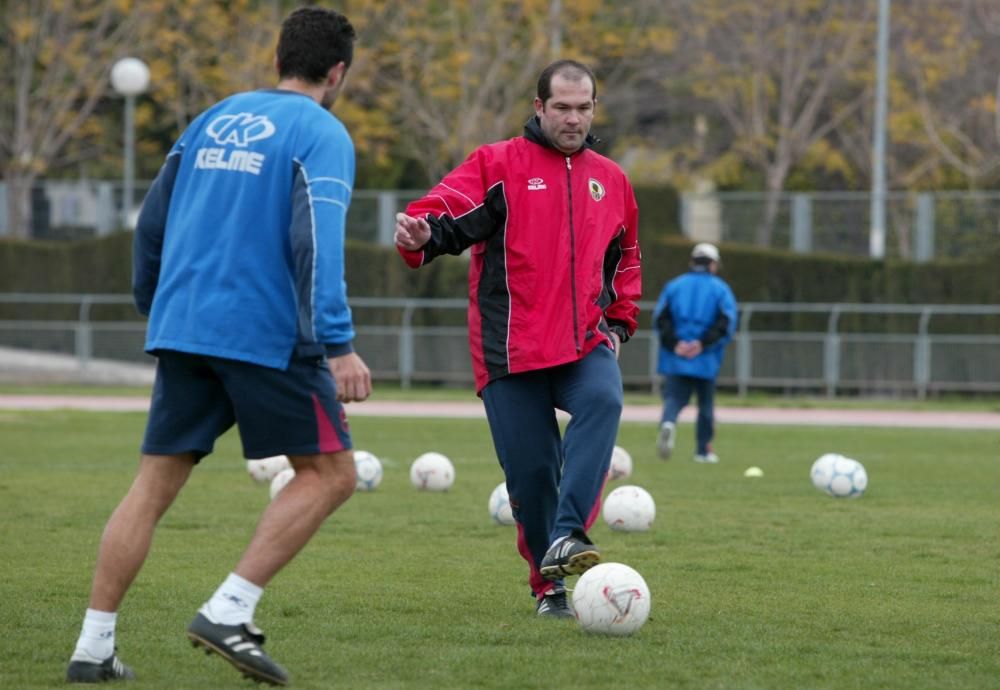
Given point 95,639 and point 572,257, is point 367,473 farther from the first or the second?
point 95,639

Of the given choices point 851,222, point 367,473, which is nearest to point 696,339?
point 367,473

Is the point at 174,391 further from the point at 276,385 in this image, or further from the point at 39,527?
the point at 39,527

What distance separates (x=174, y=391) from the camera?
6000 millimetres

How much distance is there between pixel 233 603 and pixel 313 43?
1.90 meters

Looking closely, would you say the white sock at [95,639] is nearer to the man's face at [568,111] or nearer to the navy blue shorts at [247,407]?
the navy blue shorts at [247,407]

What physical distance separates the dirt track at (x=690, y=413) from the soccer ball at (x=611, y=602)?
1599 cm

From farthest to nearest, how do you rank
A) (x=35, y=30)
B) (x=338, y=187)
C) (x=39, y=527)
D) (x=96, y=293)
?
(x=35, y=30), (x=96, y=293), (x=39, y=527), (x=338, y=187)

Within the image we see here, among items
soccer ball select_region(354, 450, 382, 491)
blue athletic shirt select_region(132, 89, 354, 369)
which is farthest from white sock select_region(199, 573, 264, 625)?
soccer ball select_region(354, 450, 382, 491)

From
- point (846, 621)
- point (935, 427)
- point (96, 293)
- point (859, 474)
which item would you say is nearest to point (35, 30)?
point (96, 293)

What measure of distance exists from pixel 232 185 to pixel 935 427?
60.6 ft

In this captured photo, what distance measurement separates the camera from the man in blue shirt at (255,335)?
5.81 m

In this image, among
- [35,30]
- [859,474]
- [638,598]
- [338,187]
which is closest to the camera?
[338,187]

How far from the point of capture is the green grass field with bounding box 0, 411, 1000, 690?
6.34 meters

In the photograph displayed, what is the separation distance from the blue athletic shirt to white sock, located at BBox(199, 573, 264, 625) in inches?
29.0
